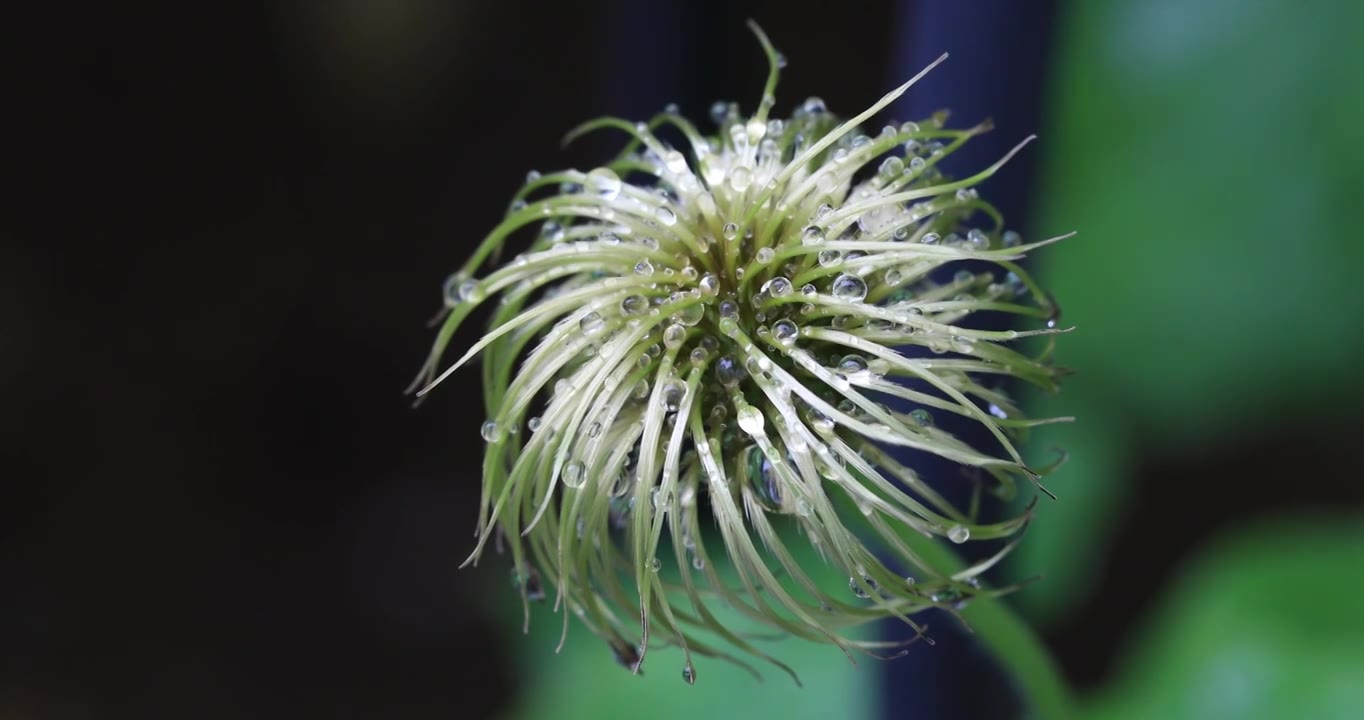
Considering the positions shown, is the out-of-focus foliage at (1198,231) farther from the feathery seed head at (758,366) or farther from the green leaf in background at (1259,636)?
the feathery seed head at (758,366)

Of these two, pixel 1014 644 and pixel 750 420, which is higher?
pixel 750 420

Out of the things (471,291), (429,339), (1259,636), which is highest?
(429,339)

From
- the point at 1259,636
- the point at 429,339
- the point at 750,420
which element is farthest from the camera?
the point at 429,339

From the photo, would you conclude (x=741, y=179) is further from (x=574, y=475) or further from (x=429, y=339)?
(x=429, y=339)

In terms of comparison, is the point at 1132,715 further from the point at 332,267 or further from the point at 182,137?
the point at 182,137

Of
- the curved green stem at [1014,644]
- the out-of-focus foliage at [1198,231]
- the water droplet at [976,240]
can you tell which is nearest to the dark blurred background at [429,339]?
the out-of-focus foliage at [1198,231]

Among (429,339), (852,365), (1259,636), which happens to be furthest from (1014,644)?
(429,339)

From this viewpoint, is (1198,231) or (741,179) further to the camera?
(1198,231)
